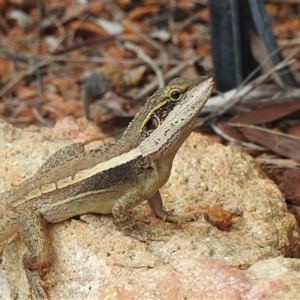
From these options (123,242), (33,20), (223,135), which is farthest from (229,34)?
(33,20)

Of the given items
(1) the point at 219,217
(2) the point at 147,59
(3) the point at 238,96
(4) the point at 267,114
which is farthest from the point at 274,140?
(2) the point at 147,59

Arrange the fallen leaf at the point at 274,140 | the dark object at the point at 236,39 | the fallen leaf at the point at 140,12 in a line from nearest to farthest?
1. the fallen leaf at the point at 274,140
2. the dark object at the point at 236,39
3. the fallen leaf at the point at 140,12

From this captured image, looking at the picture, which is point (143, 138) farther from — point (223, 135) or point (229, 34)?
point (229, 34)

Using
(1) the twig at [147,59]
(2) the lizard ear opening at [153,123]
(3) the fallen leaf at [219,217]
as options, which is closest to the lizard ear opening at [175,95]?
(2) the lizard ear opening at [153,123]

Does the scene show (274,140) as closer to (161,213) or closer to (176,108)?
(161,213)

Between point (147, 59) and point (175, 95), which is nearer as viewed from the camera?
point (175, 95)

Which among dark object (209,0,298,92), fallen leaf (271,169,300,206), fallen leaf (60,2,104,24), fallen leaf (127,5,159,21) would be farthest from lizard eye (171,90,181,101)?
fallen leaf (60,2,104,24)

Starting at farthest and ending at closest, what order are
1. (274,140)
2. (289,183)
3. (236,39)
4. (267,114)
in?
(236,39) < (267,114) < (274,140) < (289,183)

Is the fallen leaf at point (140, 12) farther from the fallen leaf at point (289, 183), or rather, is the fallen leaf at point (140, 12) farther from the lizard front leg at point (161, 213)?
the lizard front leg at point (161, 213)
